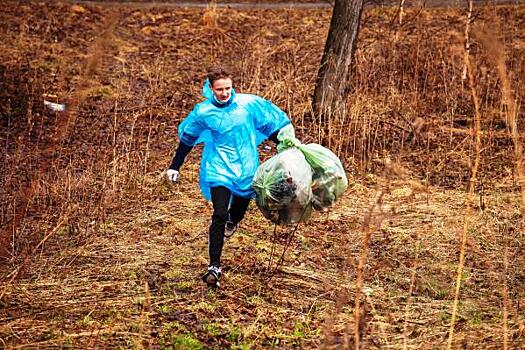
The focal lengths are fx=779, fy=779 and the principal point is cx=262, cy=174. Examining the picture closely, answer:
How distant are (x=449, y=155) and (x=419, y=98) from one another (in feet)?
4.34

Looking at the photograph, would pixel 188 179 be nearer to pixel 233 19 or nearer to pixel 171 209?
pixel 171 209

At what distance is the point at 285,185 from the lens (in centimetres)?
483

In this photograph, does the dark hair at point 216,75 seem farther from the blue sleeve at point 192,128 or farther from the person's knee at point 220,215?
the person's knee at point 220,215

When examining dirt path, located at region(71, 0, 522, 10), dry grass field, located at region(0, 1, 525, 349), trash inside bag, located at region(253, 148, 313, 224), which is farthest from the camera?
dirt path, located at region(71, 0, 522, 10)

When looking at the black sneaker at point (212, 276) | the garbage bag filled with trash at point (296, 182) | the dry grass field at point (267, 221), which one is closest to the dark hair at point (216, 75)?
the garbage bag filled with trash at point (296, 182)

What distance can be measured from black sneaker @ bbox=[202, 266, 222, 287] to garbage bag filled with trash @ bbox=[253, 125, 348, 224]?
0.48 meters

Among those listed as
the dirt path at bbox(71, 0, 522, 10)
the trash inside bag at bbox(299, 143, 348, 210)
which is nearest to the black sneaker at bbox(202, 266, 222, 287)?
the trash inside bag at bbox(299, 143, 348, 210)

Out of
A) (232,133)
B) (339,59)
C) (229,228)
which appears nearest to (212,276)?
(229,228)

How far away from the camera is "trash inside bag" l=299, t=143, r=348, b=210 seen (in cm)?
496

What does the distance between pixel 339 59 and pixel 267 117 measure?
3.48 meters

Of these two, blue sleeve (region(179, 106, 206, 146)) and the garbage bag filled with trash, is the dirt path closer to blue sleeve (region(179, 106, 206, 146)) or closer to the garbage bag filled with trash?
blue sleeve (region(179, 106, 206, 146))

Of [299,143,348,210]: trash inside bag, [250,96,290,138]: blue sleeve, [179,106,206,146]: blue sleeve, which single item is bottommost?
[299,143,348,210]: trash inside bag

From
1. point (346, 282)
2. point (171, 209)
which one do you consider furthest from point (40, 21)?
point (346, 282)

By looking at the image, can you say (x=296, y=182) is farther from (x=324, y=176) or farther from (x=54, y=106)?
(x=54, y=106)
